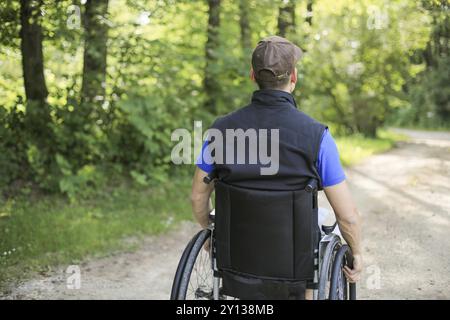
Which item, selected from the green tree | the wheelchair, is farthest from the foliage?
the wheelchair

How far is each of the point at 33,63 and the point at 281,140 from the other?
5384mm

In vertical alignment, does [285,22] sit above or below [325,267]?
above

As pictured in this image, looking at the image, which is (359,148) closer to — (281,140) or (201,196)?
(201,196)

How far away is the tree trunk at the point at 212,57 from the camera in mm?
7807

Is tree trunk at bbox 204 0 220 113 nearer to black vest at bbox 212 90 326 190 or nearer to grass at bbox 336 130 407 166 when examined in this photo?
grass at bbox 336 130 407 166

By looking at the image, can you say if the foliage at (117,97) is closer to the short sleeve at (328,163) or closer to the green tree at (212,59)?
the green tree at (212,59)

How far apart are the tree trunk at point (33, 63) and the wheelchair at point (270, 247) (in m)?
4.77

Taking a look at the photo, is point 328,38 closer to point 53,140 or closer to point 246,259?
point 53,140

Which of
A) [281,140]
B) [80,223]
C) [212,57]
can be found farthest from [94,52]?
[281,140]

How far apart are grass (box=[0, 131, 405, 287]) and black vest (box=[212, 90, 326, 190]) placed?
2.70m

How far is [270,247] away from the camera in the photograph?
2285 millimetres

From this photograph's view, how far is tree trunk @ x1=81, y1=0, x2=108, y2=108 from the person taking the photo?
20.8 feet
